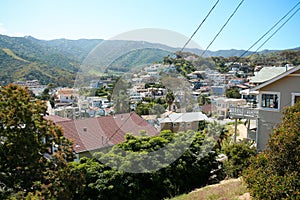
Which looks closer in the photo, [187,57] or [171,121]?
[187,57]

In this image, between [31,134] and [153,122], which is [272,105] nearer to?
[153,122]

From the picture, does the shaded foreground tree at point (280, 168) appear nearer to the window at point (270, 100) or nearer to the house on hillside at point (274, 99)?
the house on hillside at point (274, 99)

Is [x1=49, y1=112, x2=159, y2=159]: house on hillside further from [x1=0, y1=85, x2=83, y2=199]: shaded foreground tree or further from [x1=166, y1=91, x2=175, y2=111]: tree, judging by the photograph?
[x1=0, y1=85, x2=83, y2=199]: shaded foreground tree

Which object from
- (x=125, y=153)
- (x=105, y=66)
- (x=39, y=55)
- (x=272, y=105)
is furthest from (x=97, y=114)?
(x=39, y=55)

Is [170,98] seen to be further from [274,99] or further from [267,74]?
[267,74]

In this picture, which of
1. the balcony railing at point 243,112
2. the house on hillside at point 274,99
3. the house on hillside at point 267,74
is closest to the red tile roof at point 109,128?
the balcony railing at point 243,112

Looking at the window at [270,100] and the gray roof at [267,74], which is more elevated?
the gray roof at [267,74]

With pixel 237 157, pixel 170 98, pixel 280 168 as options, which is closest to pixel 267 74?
pixel 237 157
